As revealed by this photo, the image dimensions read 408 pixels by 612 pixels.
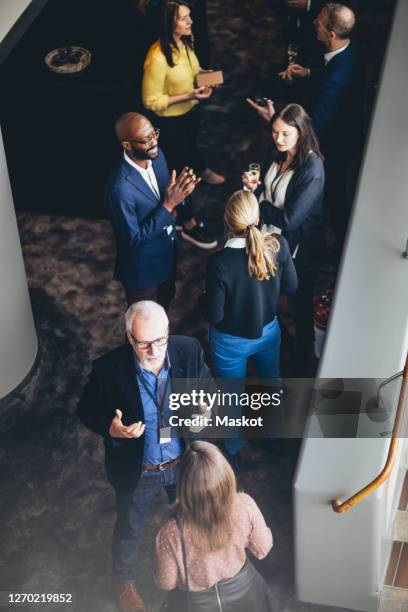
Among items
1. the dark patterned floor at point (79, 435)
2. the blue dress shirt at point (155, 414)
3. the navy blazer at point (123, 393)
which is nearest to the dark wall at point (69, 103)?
the dark patterned floor at point (79, 435)

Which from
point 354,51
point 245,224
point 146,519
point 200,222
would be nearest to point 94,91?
point 200,222

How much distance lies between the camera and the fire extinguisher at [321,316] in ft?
23.7

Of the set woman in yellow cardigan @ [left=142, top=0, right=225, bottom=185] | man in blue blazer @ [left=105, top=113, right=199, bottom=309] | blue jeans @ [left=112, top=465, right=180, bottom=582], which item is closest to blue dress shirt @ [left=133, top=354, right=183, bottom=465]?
blue jeans @ [left=112, top=465, right=180, bottom=582]

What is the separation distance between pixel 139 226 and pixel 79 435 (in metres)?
1.51

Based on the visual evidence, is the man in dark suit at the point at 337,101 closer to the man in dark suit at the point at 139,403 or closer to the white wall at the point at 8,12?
the white wall at the point at 8,12

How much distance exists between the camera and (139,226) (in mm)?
7008

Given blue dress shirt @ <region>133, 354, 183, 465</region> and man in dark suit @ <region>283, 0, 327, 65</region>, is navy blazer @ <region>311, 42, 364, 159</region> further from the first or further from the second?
blue dress shirt @ <region>133, 354, 183, 465</region>

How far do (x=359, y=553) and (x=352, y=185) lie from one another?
3.69m

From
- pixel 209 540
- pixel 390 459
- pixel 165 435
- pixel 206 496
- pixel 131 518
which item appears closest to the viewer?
pixel 390 459

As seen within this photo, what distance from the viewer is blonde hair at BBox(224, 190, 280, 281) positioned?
6.13 meters

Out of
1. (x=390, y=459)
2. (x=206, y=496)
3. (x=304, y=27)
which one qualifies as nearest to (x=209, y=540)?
(x=206, y=496)

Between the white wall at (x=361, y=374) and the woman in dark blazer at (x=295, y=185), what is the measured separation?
1.19ft

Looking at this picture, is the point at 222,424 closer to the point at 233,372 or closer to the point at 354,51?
the point at 233,372

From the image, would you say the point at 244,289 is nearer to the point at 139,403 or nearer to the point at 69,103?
the point at 139,403
